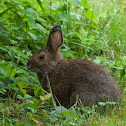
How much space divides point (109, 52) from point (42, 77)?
5.47ft

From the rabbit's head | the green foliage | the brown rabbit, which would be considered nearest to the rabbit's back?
the brown rabbit

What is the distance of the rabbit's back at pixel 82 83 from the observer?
4473 mm

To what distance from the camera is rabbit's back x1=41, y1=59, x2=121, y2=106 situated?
447 cm

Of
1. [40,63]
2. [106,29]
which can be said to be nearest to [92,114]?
[40,63]

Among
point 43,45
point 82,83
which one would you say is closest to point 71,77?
point 82,83

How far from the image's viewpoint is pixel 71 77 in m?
Answer: 4.84

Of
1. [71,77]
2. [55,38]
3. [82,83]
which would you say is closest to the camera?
[82,83]

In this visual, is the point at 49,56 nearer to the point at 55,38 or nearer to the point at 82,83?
the point at 55,38

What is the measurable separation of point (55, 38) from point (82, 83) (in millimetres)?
910

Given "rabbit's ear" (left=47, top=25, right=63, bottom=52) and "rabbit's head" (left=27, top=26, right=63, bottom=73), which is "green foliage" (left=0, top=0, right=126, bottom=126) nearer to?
"rabbit's head" (left=27, top=26, right=63, bottom=73)

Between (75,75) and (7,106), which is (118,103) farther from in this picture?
(7,106)

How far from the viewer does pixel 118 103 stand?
4.18m

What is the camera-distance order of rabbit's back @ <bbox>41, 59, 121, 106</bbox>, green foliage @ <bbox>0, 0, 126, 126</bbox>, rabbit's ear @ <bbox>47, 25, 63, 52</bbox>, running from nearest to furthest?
green foliage @ <bbox>0, 0, 126, 126</bbox> < rabbit's back @ <bbox>41, 59, 121, 106</bbox> < rabbit's ear @ <bbox>47, 25, 63, 52</bbox>

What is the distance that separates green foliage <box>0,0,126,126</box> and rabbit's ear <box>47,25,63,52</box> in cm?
40
